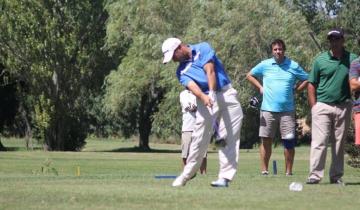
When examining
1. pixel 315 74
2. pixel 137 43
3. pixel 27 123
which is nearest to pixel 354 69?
pixel 315 74

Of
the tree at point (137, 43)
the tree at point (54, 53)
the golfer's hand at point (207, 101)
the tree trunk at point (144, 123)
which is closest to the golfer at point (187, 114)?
the golfer's hand at point (207, 101)

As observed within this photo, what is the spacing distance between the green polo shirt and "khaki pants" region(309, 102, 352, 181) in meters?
0.13

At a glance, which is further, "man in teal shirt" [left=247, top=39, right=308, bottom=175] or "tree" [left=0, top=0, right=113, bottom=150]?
"tree" [left=0, top=0, right=113, bottom=150]

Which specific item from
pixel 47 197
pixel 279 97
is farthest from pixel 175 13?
pixel 47 197

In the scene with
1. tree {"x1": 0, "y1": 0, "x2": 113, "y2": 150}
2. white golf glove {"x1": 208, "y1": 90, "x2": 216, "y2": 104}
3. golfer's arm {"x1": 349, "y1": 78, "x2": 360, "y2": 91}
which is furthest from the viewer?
tree {"x1": 0, "y1": 0, "x2": 113, "y2": 150}

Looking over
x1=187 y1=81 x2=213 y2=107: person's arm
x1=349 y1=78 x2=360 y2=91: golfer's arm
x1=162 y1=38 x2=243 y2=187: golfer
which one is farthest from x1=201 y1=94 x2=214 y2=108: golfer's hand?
x1=349 y1=78 x2=360 y2=91: golfer's arm

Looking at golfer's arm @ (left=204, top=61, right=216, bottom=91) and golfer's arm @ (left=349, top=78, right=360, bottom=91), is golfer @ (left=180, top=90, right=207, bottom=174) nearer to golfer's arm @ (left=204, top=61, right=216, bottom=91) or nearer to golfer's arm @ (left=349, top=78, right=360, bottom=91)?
golfer's arm @ (left=349, top=78, right=360, bottom=91)

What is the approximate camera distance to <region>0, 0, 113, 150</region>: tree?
2154 inches

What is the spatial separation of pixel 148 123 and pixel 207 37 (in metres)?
15.6

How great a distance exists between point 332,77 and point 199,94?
7.89 ft

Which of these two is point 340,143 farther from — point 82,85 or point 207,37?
point 82,85

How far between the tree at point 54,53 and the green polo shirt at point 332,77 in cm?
4348

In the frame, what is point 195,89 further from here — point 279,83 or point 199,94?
point 279,83

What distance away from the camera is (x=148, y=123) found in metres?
61.8
